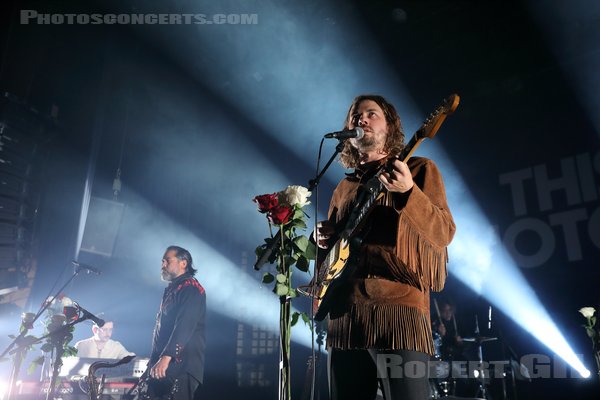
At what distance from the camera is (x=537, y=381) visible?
24.1 ft

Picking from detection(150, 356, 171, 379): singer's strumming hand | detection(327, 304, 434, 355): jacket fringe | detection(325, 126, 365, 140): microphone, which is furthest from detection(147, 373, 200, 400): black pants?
detection(325, 126, 365, 140): microphone

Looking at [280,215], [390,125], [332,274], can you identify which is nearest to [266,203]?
[280,215]

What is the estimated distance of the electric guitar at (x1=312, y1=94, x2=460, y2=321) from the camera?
1805mm

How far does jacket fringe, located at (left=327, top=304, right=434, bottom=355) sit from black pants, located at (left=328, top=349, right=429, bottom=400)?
0.10 ft

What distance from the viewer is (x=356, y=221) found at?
1.86 meters

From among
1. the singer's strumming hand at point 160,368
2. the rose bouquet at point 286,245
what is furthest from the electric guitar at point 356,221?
the singer's strumming hand at point 160,368

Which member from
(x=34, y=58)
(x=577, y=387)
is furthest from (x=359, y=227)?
(x=34, y=58)

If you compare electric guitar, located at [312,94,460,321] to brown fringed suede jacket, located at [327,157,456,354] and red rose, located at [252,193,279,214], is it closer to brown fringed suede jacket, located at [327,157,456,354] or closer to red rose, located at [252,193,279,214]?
brown fringed suede jacket, located at [327,157,456,354]

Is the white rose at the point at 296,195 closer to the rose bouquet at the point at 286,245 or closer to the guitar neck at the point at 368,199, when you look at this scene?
the rose bouquet at the point at 286,245

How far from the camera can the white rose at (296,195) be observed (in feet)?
7.20

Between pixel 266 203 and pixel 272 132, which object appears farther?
pixel 272 132

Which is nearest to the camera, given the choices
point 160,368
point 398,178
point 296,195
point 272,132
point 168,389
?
point 398,178

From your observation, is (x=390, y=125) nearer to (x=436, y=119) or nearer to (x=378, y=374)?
(x=436, y=119)

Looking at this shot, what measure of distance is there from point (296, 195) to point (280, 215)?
149mm
